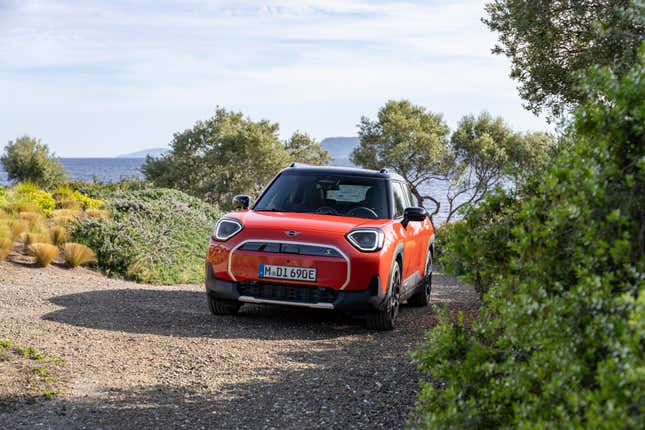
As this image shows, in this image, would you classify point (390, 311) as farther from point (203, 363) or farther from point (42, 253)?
point (42, 253)

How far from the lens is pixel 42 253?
1170 cm

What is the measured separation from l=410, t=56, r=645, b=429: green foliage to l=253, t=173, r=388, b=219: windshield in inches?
193

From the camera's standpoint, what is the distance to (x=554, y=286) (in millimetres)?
3271

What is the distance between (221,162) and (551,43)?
1129 inches

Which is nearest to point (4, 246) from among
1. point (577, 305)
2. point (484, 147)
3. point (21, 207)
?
point (21, 207)

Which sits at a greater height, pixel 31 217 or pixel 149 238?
pixel 31 217

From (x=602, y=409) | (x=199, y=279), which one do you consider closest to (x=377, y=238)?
(x=602, y=409)

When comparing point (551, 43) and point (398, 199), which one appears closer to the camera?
point (398, 199)

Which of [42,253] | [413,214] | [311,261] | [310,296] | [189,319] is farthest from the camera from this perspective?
[42,253]

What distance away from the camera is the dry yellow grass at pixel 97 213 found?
551 inches

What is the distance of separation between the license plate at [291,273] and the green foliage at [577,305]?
380 cm

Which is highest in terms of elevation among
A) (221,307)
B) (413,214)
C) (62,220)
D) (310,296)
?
(413,214)

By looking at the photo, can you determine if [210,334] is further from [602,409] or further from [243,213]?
[602,409]

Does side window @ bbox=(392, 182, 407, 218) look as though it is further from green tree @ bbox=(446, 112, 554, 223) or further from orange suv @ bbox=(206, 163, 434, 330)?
green tree @ bbox=(446, 112, 554, 223)
